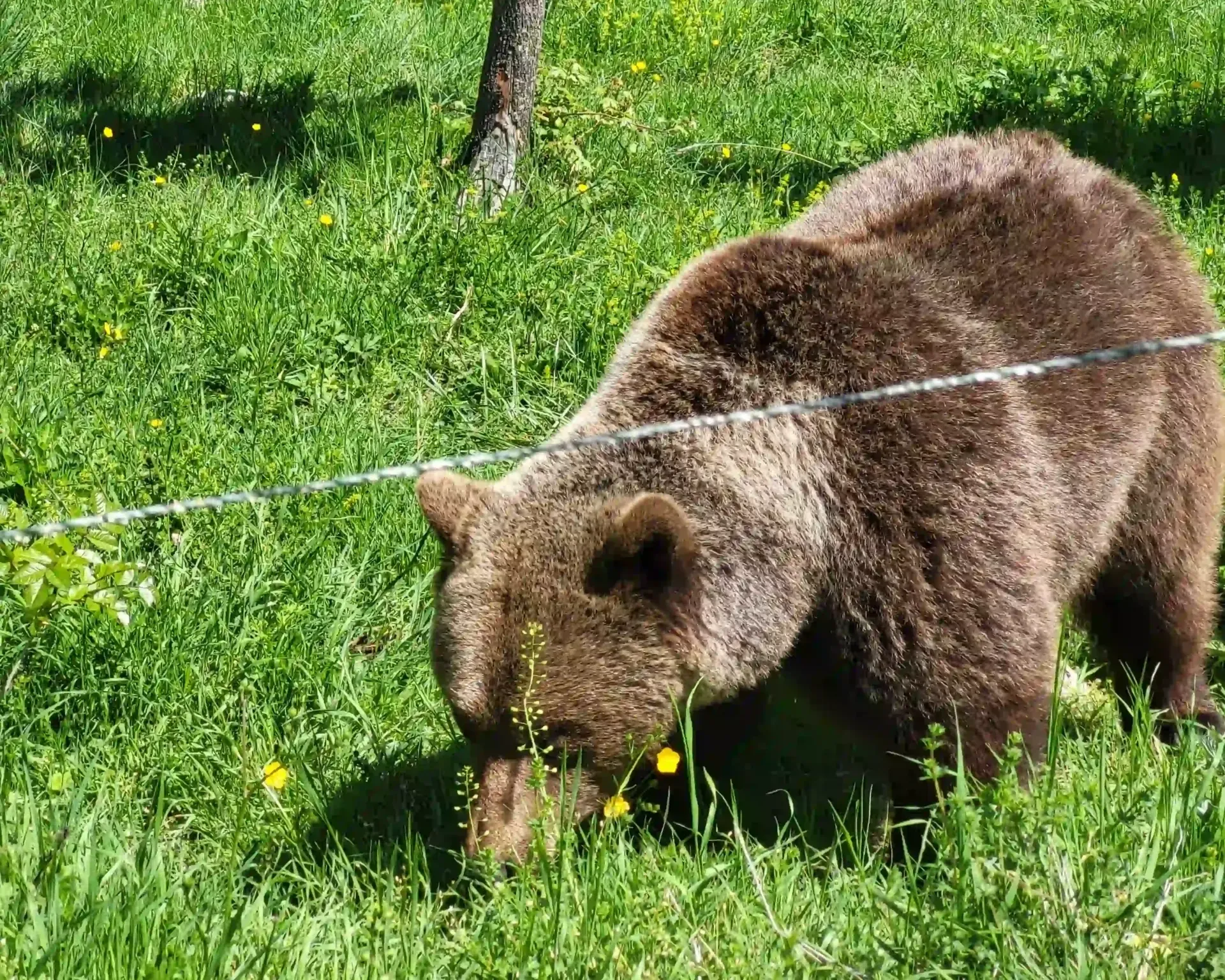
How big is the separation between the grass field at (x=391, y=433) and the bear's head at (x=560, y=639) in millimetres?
241

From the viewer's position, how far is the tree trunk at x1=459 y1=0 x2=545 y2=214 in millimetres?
6516

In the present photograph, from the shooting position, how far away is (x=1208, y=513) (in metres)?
4.19

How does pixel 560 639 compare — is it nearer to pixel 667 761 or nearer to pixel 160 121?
pixel 667 761

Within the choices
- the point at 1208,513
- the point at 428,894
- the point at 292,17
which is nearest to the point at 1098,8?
the point at 292,17

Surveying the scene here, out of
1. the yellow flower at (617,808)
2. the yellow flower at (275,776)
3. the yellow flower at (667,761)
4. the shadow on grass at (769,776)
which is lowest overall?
the shadow on grass at (769,776)

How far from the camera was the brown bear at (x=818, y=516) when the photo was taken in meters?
3.35

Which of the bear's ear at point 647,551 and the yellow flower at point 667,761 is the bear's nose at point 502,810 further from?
the bear's ear at point 647,551

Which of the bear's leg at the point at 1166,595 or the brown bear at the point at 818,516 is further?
the bear's leg at the point at 1166,595

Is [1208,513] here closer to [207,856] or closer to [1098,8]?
[207,856]

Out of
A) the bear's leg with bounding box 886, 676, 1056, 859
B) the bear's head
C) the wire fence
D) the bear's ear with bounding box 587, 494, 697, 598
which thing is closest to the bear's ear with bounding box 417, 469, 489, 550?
the bear's head

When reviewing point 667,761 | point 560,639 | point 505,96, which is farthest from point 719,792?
point 505,96

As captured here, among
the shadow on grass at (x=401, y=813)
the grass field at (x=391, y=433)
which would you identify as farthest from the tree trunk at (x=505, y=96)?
the shadow on grass at (x=401, y=813)

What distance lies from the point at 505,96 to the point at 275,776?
398 centimetres

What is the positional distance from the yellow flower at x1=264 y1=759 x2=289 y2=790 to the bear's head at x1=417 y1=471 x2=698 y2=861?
539 millimetres
